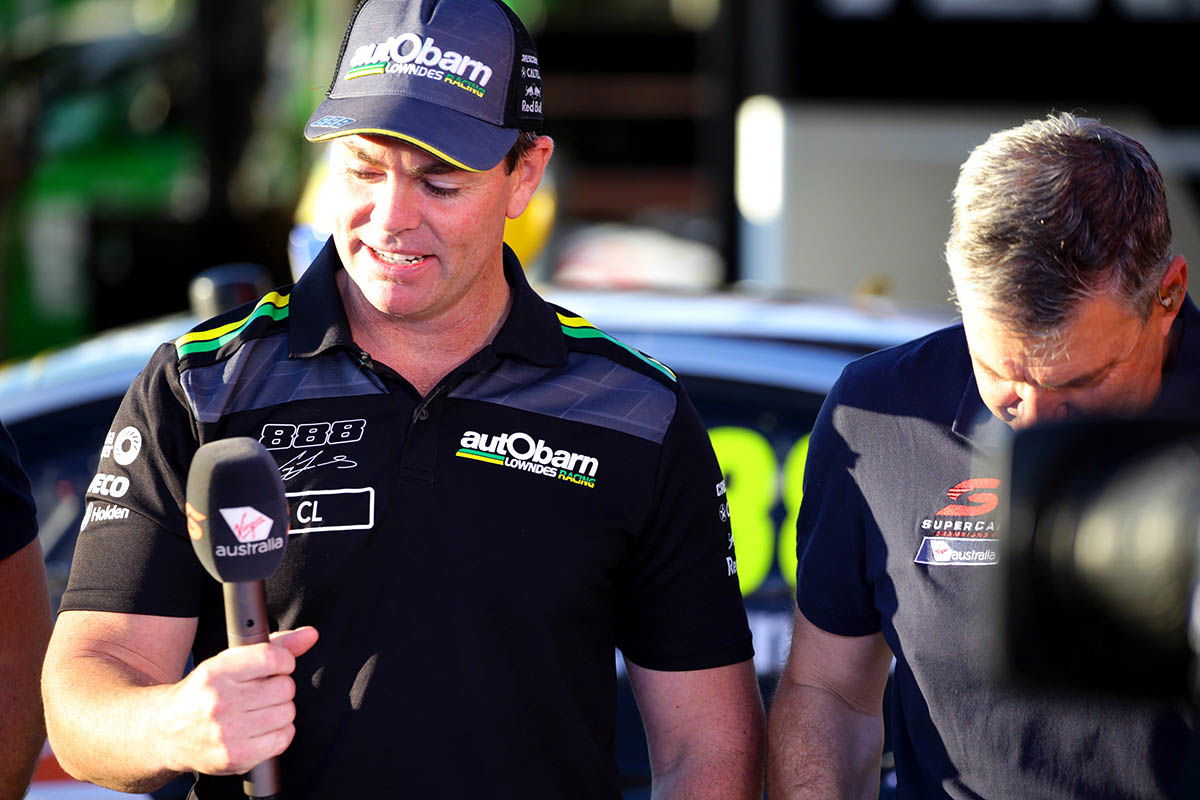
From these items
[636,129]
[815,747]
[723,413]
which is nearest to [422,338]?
[815,747]

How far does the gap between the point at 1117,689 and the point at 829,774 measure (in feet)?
3.58

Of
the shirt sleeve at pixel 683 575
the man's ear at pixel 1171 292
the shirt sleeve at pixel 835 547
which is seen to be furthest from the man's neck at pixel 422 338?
the man's ear at pixel 1171 292

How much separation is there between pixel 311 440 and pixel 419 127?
0.46 m

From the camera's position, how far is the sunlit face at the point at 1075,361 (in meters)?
2.22

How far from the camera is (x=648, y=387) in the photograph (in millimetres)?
2451

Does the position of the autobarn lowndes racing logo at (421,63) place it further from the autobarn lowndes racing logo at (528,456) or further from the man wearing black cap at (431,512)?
the autobarn lowndes racing logo at (528,456)

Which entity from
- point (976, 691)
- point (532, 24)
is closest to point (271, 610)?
point (976, 691)

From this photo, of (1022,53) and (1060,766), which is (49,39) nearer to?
(1022,53)

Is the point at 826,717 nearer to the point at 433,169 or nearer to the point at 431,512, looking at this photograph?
the point at 431,512

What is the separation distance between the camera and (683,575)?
7.91ft

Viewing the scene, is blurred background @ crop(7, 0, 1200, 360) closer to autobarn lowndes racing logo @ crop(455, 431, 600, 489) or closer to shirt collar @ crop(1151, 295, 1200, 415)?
shirt collar @ crop(1151, 295, 1200, 415)

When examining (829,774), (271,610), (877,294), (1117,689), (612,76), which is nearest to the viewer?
(1117,689)

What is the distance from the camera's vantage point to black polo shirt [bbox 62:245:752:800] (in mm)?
2242
